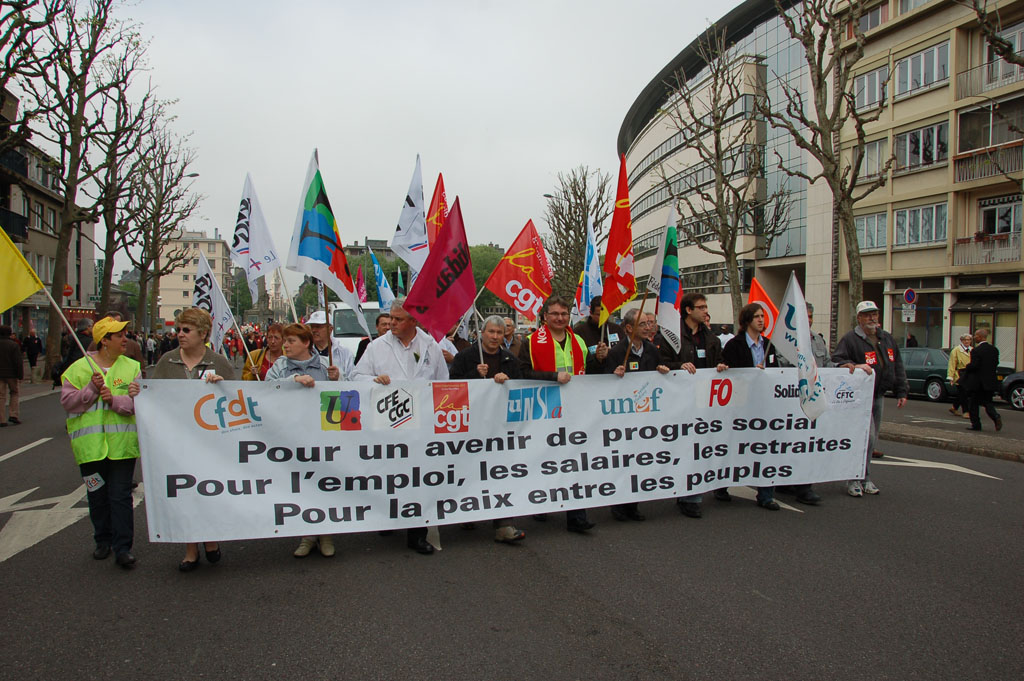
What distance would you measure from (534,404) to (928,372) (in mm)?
17751

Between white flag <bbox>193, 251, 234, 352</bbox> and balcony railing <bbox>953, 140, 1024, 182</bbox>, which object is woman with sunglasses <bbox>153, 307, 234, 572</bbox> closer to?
white flag <bbox>193, 251, 234, 352</bbox>

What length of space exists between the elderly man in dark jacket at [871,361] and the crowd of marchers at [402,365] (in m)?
0.01

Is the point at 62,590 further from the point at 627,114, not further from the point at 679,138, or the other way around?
the point at 627,114

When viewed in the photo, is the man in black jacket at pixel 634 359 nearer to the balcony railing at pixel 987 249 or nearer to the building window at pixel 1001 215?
the balcony railing at pixel 987 249

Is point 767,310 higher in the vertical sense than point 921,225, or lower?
lower

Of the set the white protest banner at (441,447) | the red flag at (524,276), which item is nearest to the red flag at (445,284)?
the white protest banner at (441,447)

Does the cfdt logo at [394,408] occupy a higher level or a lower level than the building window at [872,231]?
lower

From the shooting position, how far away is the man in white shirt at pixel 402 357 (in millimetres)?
5566

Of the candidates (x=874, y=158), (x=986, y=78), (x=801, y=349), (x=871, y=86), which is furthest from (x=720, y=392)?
(x=871, y=86)

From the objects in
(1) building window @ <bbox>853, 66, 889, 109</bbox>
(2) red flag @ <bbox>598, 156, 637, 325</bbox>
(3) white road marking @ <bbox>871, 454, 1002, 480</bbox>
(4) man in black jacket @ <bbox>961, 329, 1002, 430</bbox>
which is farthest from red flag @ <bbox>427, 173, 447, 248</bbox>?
(1) building window @ <bbox>853, 66, 889, 109</bbox>

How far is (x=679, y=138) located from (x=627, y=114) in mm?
16616

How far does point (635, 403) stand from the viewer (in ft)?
20.0

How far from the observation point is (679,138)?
50562mm

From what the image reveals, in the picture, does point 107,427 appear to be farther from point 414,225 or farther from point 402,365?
point 414,225
